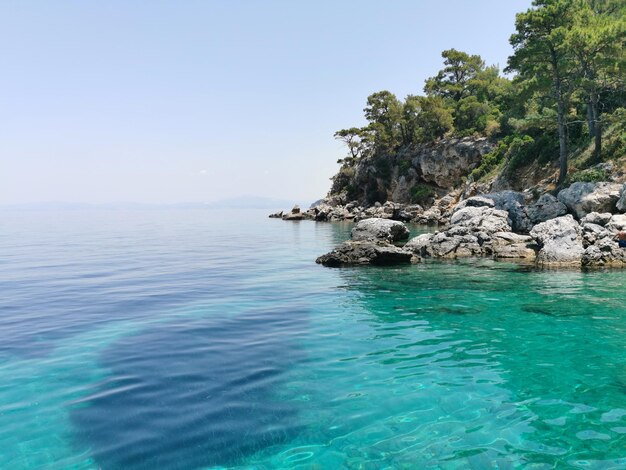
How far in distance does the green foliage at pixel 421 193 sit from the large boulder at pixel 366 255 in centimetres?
4866

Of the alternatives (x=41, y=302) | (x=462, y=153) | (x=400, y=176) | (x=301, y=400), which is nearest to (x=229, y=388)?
(x=301, y=400)

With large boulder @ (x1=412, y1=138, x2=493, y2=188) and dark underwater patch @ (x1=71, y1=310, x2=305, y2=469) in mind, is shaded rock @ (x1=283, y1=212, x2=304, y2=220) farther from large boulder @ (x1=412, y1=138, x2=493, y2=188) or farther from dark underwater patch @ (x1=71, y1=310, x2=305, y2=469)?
dark underwater patch @ (x1=71, y1=310, x2=305, y2=469)

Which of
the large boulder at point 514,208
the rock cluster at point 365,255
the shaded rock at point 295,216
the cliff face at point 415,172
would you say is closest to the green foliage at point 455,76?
the cliff face at point 415,172

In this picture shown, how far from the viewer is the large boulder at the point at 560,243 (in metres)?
22.5

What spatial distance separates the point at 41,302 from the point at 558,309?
19691mm

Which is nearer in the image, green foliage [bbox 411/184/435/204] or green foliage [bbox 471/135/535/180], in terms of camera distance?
green foliage [bbox 471/135/535/180]

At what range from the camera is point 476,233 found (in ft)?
96.0

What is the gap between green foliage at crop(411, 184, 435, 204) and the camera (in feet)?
237

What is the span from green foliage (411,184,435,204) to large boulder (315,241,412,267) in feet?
160

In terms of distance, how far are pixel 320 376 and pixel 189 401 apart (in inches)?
110

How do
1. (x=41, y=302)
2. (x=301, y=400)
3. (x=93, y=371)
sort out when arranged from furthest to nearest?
(x=41, y=302), (x=93, y=371), (x=301, y=400)

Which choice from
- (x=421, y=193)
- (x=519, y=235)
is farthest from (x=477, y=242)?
(x=421, y=193)

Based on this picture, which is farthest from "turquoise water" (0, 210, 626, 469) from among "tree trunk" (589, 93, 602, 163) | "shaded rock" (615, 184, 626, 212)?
"tree trunk" (589, 93, 602, 163)

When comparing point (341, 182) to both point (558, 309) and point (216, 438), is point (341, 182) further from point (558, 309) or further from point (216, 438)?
point (216, 438)
